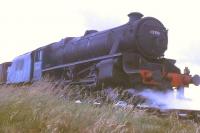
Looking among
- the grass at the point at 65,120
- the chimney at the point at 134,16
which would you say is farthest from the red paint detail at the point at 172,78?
the grass at the point at 65,120

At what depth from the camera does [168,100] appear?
460 inches

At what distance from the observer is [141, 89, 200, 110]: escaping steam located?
11203mm

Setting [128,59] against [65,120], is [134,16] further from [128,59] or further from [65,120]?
[65,120]

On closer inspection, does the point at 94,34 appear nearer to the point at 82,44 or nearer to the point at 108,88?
the point at 82,44

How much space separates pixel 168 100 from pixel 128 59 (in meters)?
1.83

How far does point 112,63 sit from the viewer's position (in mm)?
11758

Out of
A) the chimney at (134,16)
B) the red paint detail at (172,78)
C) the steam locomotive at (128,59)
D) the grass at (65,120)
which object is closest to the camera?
the grass at (65,120)

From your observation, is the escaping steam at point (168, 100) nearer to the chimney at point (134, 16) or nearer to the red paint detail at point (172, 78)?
the red paint detail at point (172, 78)

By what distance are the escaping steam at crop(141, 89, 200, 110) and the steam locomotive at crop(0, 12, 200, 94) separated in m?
0.24

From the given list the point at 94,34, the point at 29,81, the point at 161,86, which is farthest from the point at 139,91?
the point at 29,81

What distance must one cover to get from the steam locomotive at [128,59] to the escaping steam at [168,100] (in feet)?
0.79

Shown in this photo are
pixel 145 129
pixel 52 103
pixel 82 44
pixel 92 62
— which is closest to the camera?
pixel 145 129

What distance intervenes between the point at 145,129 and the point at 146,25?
6.79 meters

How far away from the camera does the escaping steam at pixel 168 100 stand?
11.2 metres
